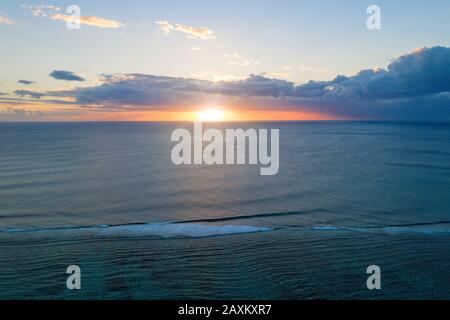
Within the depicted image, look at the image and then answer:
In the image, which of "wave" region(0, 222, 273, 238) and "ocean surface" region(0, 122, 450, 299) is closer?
"ocean surface" region(0, 122, 450, 299)

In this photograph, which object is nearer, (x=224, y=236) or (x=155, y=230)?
(x=224, y=236)

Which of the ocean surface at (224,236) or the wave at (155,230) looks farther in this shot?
the wave at (155,230)

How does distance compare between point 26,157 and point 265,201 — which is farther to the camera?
point 26,157
